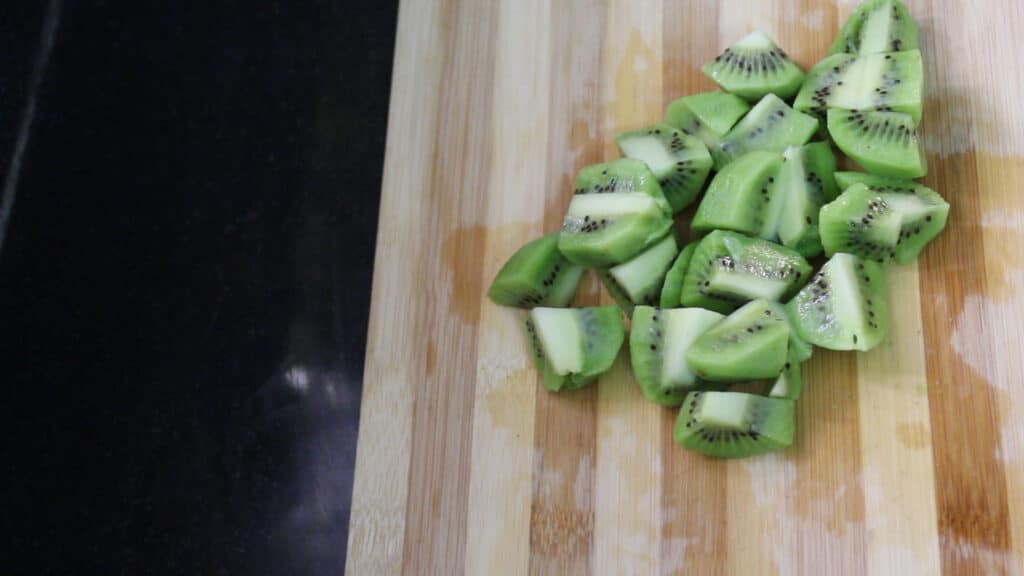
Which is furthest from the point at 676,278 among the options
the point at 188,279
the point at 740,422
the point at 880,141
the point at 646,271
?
the point at 188,279

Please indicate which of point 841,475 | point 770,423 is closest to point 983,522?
point 841,475

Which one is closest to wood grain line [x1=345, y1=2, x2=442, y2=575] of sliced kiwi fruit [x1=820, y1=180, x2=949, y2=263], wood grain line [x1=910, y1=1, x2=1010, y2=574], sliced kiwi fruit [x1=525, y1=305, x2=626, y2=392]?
sliced kiwi fruit [x1=525, y1=305, x2=626, y2=392]

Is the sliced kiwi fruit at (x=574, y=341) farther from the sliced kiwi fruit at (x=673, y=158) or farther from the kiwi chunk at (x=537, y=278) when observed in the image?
the sliced kiwi fruit at (x=673, y=158)

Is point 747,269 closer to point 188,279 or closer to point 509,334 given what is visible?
point 509,334

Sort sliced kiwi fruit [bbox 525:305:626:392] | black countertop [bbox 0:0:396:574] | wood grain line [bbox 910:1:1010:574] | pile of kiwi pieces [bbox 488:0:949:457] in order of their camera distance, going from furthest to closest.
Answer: black countertop [bbox 0:0:396:574], sliced kiwi fruit [bbox 525:305:626:392], pile of kiwi pieces [bbox 488:0:949:457], wood grain line [bbox 910:1:1010:574]

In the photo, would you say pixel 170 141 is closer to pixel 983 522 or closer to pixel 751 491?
pixel 751 491

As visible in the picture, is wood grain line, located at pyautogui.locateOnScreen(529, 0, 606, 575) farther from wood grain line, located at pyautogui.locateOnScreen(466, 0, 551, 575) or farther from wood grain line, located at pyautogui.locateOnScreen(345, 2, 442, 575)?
wood grain line, located at pyautogui.locateOnScreen(345, 2, 442, 575)
